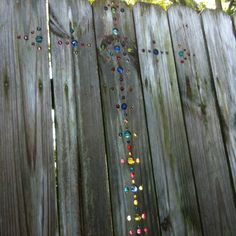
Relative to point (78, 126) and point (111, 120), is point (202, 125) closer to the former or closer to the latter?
point (111, 120)

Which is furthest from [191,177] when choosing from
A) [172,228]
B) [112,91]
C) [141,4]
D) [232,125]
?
[141,4]

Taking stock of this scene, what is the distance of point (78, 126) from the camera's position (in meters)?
1.58

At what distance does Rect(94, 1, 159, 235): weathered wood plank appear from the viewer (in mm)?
1560

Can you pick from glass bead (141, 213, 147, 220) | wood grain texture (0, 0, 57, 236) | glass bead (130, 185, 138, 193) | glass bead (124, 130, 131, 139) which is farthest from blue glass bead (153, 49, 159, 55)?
glass bead (141, 213, 147, 220)

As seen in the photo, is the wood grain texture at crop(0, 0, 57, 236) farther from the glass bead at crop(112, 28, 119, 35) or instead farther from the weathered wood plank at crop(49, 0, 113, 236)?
the glass bead at crop(112, 28, 119, 35)

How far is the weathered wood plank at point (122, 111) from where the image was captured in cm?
156

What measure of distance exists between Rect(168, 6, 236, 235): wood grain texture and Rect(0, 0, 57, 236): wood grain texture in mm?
747

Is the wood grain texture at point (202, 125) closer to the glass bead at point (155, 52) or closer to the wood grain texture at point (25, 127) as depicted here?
the glass bead at point (155, 52)

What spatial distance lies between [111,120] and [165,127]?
30 cm

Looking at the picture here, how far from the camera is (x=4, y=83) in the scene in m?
1.51

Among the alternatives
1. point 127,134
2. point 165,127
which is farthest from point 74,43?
point 165,127

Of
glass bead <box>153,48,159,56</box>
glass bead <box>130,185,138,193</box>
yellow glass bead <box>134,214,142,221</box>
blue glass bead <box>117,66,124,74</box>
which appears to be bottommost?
yellow glass bead <box>134,214,142,221</box>

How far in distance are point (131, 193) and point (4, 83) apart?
76 cm

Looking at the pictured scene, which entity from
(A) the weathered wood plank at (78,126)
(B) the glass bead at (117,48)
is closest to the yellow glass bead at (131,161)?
(A) the weathered wood plank at (78,126)
